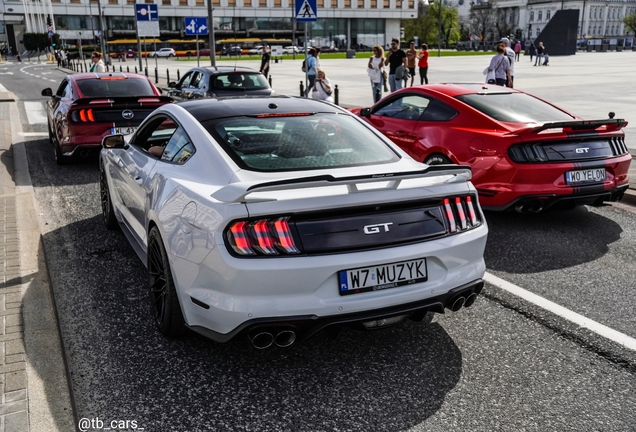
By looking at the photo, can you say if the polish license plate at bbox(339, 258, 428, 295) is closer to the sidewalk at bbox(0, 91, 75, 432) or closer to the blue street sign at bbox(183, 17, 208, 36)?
the sidewalk at bbox(0, 91, 75, 432)

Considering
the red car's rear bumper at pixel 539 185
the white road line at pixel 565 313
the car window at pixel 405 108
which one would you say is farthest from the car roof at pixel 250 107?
the car window at pixel 405 108

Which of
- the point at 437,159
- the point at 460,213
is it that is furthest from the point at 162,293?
the point at 437,159

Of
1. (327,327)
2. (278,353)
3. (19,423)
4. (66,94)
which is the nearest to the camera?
(19,423)

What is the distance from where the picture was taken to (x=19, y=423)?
122 inches

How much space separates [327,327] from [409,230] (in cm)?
70

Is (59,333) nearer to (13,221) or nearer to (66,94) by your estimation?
(13,221)

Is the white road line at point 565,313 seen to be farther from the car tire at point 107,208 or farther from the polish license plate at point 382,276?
the car tire at point 107,208

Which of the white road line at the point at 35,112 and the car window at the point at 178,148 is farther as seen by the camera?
the white road line at the point at 35,112

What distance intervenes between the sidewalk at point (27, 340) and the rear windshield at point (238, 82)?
7.23 meters

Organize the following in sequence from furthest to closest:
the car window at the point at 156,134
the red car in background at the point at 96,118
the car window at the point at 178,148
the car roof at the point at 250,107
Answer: the red car in background at the point at 96,118 < the car window at the point at 156,134 < the car roof at the point at 250,107 < the car window at the point at 178,148

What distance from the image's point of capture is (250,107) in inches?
182

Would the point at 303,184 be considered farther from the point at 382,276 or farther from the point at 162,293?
the point at 162,293

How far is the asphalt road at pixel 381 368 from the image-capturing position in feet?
10.7

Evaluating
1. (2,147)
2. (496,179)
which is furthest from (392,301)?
(2,147)
